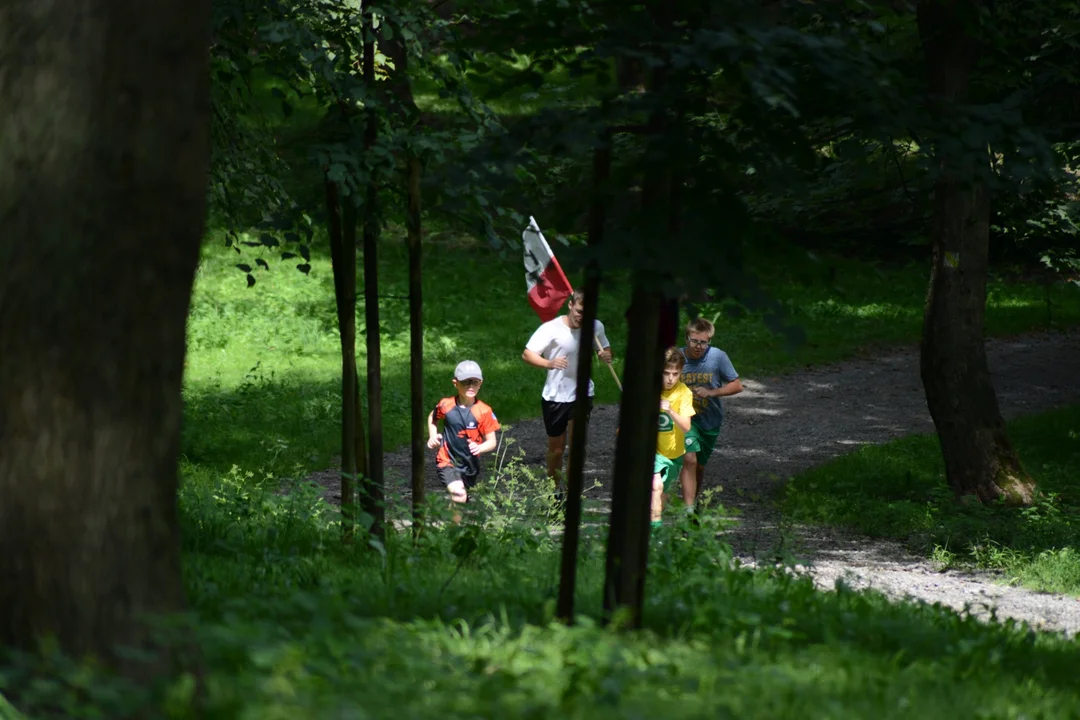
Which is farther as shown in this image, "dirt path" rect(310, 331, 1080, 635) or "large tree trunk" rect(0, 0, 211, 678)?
"dirt path" rect(310, 331, 1080, 635)

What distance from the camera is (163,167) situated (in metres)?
3.60

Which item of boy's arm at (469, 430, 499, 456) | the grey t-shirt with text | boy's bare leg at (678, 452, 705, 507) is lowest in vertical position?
boy's bare leg at (678, 452, 705, 507)

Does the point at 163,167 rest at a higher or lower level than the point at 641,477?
higher

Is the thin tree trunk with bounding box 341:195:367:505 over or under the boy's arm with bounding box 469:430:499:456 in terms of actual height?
over

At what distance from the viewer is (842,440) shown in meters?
15.1

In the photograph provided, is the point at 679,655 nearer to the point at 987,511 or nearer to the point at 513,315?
the point at 987,511

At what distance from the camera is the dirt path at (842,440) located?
347 inches

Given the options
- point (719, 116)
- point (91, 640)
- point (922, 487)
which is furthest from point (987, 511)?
point (91, 640)

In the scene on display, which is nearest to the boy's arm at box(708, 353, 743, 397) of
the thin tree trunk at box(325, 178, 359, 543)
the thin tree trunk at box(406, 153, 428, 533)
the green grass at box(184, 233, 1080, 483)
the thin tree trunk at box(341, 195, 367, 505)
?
the green grass at box(184, 233, 1080, 483)

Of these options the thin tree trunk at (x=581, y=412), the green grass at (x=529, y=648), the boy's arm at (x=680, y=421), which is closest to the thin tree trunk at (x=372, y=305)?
the green grass at (x=529, y=648)

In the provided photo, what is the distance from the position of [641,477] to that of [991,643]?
5.54 ft

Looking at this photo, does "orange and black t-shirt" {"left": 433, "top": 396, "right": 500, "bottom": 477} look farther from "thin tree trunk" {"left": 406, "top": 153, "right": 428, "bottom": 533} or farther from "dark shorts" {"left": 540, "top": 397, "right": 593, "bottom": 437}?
"thin tree trunk" {"left": 406, "top": 153, "right": 428, "bottom": 533}

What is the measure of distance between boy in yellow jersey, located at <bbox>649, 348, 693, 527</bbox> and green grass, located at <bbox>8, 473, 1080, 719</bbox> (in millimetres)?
2480

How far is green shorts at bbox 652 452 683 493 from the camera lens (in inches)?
370
